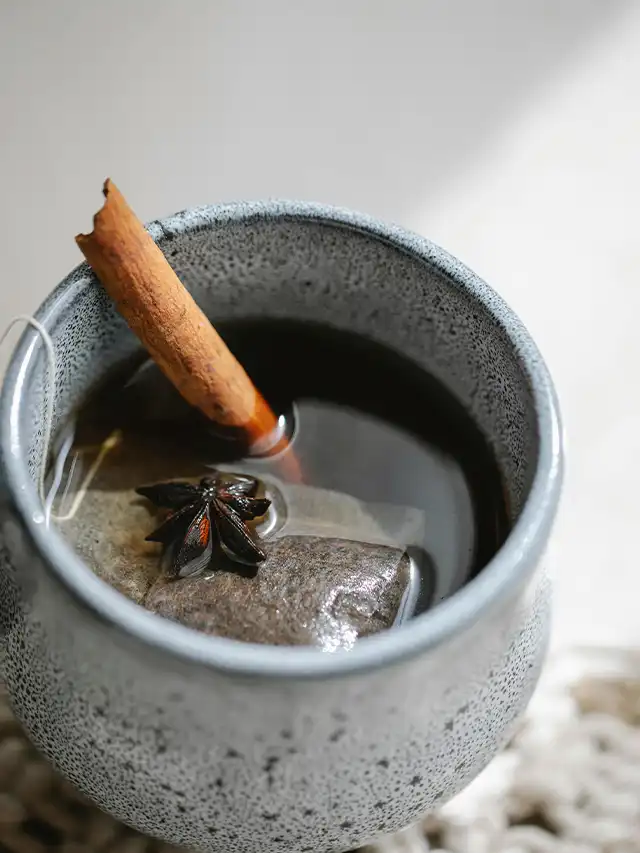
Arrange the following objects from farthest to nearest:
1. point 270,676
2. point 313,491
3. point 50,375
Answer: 1. point 313,491
2. point 50,375
3. point 270,676

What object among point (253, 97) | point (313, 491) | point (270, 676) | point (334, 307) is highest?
point (253, 97)

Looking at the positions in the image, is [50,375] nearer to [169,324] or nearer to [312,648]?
[169,324]

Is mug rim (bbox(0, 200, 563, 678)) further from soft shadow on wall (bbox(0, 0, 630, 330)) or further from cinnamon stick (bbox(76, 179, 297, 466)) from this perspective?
soft shadow on wall (bbox(0, 0, 630, 330))

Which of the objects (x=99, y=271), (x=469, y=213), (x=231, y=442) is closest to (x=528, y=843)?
(x=231, y=442)

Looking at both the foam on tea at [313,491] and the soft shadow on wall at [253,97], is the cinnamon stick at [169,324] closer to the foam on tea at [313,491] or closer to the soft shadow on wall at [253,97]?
the foam on tea at [313,491]

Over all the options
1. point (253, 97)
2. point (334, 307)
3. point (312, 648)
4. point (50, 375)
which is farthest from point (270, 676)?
point (253, 97)

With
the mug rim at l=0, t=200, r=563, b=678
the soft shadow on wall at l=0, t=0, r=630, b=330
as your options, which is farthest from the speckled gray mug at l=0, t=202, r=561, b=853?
the soft shadow on wall at l=0, t=0, r=630, b=330

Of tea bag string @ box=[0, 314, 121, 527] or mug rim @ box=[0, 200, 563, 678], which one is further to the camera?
tea bag string @ box=[0, 314, 121, 527]
